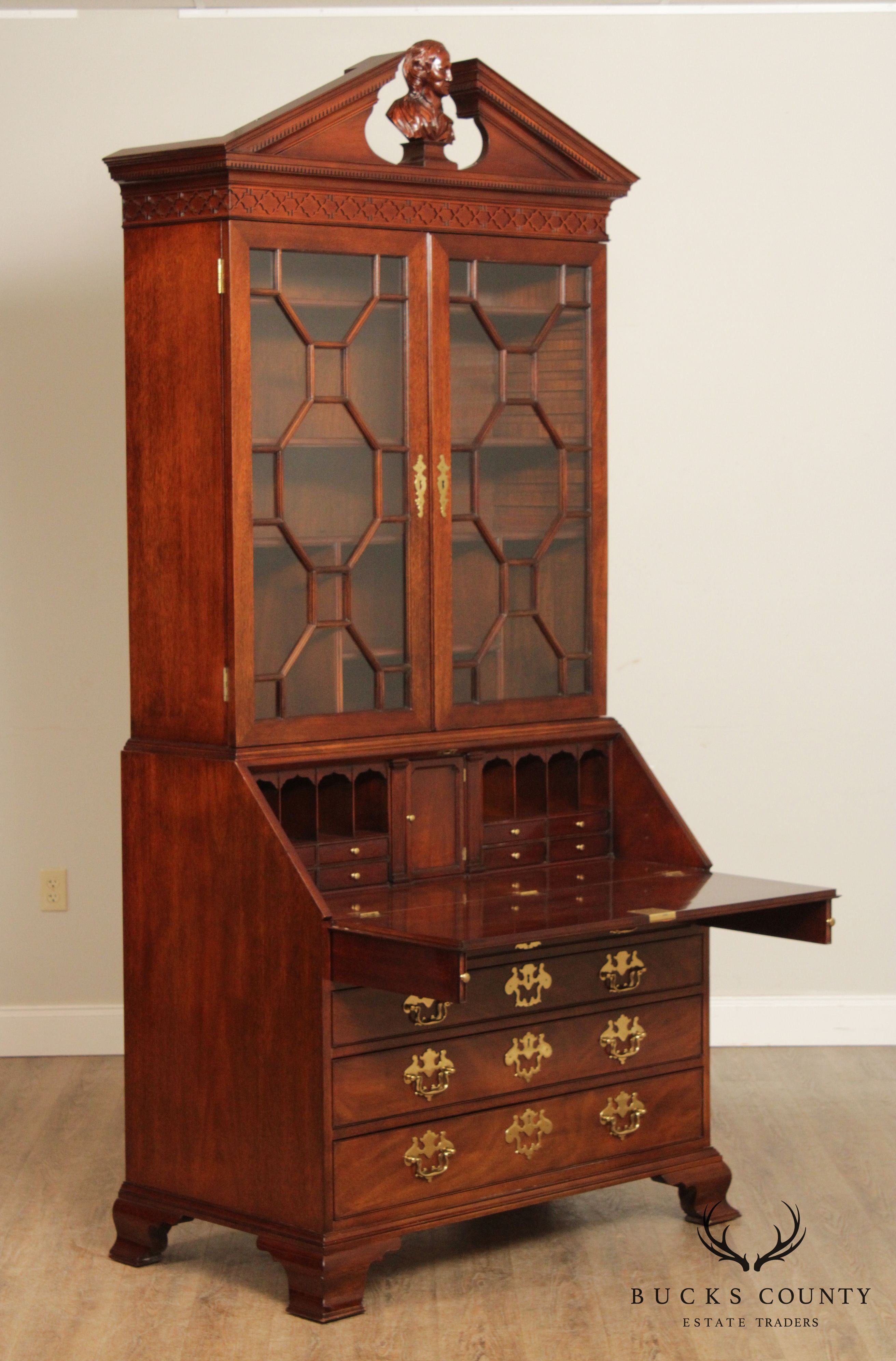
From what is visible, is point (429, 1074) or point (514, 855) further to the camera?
point (514, 855)

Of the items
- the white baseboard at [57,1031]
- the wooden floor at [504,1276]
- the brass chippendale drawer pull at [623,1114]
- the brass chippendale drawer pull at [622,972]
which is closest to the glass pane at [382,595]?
the brass chippendale drawer pull at [622,972]

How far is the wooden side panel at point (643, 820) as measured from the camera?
3447 mm

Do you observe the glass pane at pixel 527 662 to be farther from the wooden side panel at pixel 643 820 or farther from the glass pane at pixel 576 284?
the glass pane at pixel 576 284

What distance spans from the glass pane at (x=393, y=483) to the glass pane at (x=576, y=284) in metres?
0.51

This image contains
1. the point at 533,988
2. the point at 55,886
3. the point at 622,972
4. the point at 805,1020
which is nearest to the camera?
the point at 533,988

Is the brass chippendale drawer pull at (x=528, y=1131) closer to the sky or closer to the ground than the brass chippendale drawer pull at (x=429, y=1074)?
closer to the ground

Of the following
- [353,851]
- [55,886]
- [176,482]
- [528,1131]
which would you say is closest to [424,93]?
[176,482]

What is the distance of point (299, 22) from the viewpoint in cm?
442

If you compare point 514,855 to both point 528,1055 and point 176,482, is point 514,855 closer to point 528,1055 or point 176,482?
point 528,1055

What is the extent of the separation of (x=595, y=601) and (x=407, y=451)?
530mm

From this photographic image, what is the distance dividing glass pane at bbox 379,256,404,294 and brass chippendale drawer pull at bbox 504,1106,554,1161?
1.49 meters

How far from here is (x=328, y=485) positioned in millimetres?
3193

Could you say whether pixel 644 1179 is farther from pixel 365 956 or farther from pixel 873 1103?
pixel 365 956

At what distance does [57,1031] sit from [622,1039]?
1817 mm
